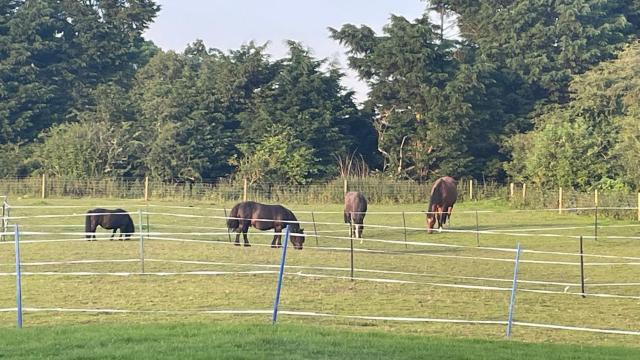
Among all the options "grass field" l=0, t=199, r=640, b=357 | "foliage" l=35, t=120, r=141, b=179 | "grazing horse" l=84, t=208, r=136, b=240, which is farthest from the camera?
"foliage" l=35, t=120, r=141, b=179

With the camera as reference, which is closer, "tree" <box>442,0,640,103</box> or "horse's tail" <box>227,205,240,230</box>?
"horse's tail" <box>227,205,240,230</box>

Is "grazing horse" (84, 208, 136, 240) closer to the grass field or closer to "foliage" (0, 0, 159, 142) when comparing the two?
the grass field

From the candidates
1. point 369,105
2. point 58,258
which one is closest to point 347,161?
point 369,105

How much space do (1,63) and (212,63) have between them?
10.8 m

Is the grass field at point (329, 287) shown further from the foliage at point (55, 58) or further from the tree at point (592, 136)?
the foliage at point (55, 58)

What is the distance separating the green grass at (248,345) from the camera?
7883 millimetres

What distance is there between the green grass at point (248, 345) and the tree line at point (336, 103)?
105ft

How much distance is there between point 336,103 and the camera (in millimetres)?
46625

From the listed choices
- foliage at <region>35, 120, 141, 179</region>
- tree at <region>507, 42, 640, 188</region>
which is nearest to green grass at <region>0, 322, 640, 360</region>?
tree at <region>507, 42, 640, 188</region>

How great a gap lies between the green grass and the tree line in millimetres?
32139

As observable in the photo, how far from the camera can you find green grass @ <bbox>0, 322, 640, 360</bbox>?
7.88 meters

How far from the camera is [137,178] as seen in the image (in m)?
44.2

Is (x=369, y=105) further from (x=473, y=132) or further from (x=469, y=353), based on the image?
(x=469, y=353)

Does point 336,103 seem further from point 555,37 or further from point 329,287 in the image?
point 329,287
